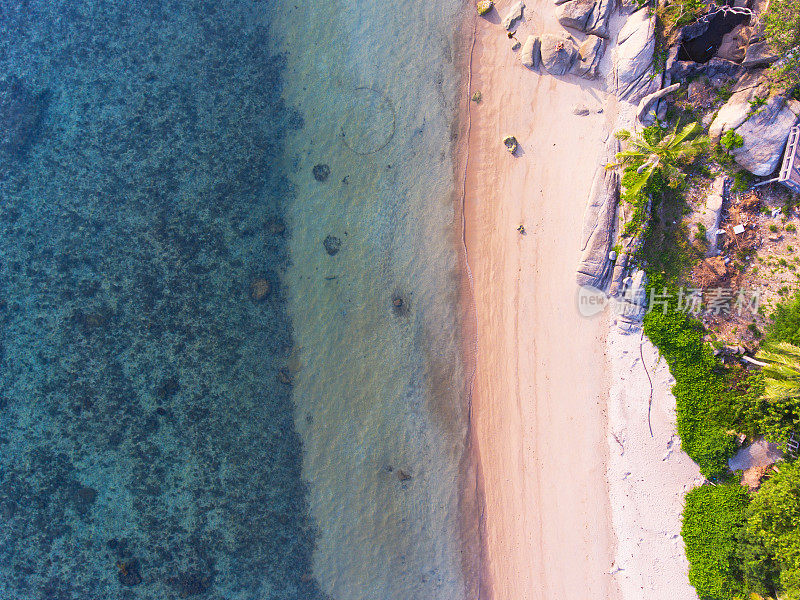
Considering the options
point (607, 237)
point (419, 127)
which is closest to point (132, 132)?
point (419, 127)

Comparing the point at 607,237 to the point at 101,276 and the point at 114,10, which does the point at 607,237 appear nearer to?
the point at 101,276

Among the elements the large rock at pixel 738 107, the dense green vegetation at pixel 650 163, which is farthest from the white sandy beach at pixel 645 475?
the large rock at pixel 738 107

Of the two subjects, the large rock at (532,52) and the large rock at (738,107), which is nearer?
the large rock at (738,107)

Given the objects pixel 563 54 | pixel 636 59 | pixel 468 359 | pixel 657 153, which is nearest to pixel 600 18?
pixel 563 54

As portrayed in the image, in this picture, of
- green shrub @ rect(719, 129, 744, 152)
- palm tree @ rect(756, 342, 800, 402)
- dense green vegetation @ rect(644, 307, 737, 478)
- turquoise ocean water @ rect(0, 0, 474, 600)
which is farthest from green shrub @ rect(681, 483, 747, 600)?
green shrub @ rect(719, 129, 744, 152)

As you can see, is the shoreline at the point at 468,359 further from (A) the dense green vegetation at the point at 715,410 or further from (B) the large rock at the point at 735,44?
(B) the large rock at the point at 735,44

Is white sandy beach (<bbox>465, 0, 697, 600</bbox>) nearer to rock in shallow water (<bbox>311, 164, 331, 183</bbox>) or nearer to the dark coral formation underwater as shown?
rock in shallow water (<bbox>311, 164, 331, 183</bbox>)
